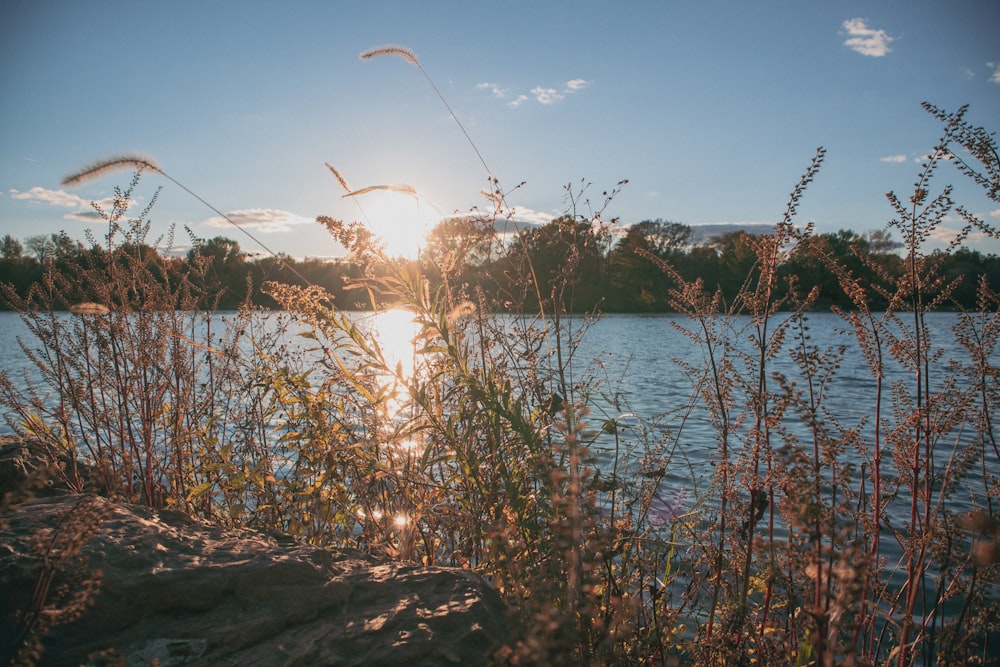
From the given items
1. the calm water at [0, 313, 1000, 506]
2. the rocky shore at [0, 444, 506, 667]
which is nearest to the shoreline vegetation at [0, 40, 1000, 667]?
the rocky shore at [0, 444, 506, 667]

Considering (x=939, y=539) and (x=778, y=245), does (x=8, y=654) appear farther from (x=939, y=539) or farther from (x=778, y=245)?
(x=939, y=539)

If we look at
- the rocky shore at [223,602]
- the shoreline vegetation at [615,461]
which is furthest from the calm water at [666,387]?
the rocky shore at [223,602]

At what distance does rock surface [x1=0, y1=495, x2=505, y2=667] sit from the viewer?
1830mm

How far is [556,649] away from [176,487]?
334 cm

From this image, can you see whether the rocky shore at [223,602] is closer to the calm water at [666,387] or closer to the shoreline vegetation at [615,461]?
the shoreline vegetation at [615,461]

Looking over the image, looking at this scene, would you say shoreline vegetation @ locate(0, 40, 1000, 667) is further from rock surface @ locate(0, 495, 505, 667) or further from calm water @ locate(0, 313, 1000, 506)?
calm water @ locate(0, 313, 1000, 506)

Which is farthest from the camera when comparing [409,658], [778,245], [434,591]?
[778,245]

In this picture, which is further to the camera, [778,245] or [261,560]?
[778,245]

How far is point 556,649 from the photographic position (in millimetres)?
1567

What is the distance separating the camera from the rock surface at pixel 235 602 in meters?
1.83

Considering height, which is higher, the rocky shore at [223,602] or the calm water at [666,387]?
the rocky shore at [223,602]

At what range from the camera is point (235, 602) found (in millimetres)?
2080

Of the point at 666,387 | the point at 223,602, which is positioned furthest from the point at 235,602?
the point at 666,387

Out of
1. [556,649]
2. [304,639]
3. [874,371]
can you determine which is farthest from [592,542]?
[874,371]
